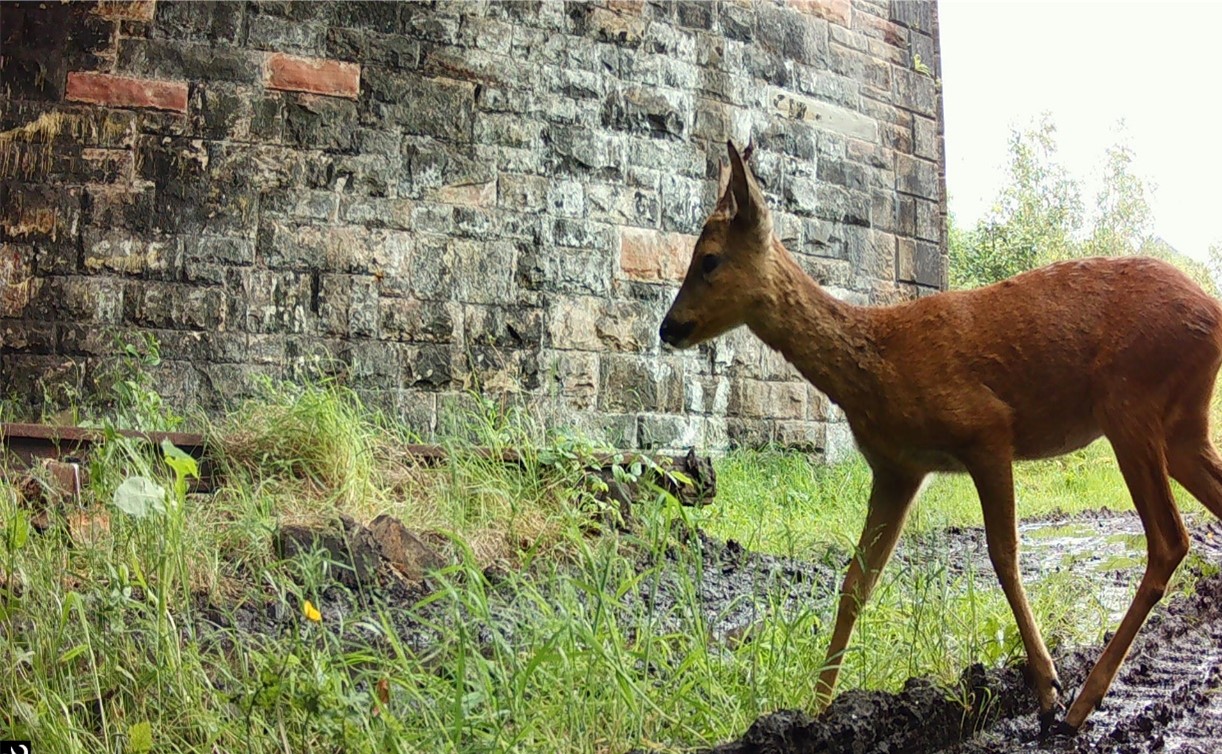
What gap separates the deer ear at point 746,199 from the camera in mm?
3051

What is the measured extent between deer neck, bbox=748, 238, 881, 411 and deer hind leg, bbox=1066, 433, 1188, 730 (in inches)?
28.1

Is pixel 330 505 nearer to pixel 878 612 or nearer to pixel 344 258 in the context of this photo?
pixel 878 612

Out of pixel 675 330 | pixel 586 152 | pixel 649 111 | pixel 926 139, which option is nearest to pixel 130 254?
pixel 586 152

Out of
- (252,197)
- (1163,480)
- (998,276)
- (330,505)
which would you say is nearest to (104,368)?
(252,197)

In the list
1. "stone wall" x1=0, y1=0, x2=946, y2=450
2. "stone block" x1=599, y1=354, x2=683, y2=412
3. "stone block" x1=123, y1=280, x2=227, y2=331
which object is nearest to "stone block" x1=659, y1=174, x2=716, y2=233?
"stone wall" x1=0, y1=0, x2=946, y2=450

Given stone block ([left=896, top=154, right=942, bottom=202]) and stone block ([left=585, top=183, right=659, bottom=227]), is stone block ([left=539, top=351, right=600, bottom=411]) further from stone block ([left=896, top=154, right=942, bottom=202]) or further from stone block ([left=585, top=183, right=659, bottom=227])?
stone block ([left=896, top=154, right=942, bottom=202])

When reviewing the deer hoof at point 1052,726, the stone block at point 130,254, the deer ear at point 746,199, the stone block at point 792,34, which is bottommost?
the deer hoof at point 1052,726

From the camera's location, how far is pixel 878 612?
Result: 3777 millimetres

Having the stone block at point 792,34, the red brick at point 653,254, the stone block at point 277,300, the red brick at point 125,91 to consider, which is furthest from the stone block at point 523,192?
the stone block at point 792,34

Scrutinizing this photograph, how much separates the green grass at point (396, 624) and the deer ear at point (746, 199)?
0.88 m

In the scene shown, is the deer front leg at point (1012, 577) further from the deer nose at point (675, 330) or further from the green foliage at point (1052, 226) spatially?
the green foliage at point (1052, 226)

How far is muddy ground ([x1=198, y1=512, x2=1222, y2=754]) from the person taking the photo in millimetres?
2896

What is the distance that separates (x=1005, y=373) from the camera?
3189 millimetres

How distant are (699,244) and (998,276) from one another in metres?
18.4
